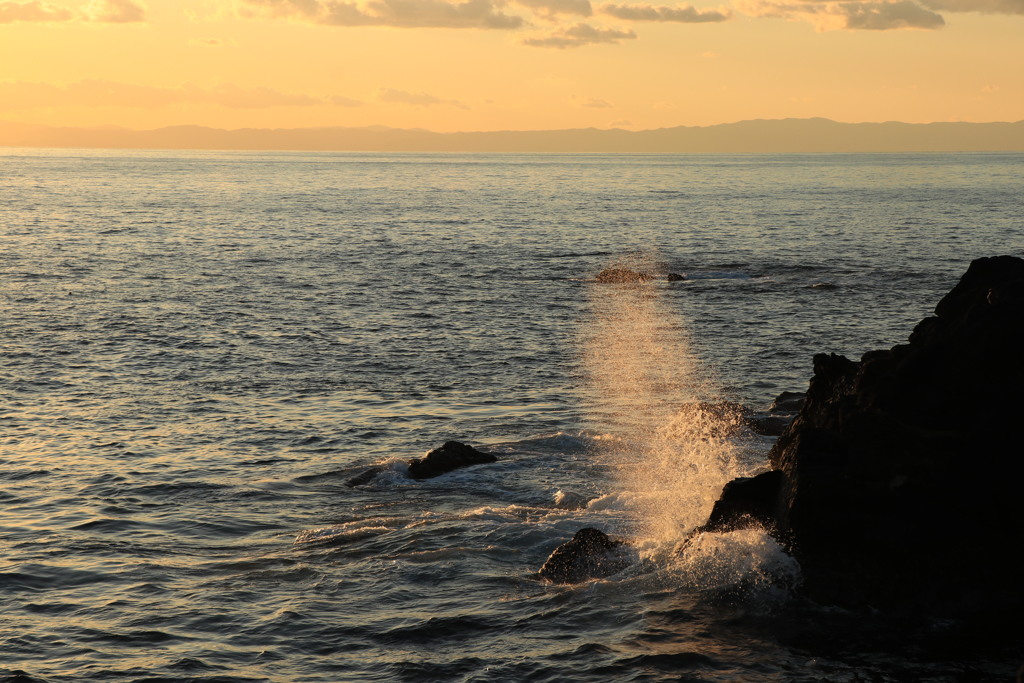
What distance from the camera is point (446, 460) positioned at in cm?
2838

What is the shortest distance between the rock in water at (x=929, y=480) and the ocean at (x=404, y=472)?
793 millimetres

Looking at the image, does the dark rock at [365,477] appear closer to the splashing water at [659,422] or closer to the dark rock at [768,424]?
the splashing water at [659,422]

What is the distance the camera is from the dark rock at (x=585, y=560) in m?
21.2

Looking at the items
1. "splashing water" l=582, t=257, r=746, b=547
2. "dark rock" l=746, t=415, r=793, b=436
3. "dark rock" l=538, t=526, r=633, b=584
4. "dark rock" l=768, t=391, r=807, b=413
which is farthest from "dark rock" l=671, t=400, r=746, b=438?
"dark rock" l=538, t=526, r=633, b=584

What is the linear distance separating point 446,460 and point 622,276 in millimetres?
43394

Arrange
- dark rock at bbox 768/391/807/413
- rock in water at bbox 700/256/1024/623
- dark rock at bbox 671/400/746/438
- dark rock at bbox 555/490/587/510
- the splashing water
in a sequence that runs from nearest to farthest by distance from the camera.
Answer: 1. rock in water at bbox 700/256/1024/623
2. the splashing water
3. dark rock at bbox 555/490/587/510
4. dark rock at bbox 671/400/746/438
5. dark rock at bbox 768/391/807/413

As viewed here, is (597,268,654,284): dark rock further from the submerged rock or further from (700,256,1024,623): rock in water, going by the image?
(700,256,1024,623): rock in water

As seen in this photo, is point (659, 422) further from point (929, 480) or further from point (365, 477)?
point (929, 480)

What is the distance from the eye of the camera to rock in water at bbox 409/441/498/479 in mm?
28000

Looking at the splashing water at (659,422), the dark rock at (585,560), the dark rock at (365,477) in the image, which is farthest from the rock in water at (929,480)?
the dark rock at (365,477)

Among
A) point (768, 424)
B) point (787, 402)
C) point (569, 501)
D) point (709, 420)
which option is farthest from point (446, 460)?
point (787, 402)

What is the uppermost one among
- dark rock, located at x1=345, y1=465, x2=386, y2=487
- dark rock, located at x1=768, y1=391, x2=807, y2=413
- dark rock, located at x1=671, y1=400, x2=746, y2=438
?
dark rock, located at x1=768, y1=391, x2=807, y2=413

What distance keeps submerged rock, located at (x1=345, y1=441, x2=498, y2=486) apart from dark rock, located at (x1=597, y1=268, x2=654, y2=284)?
134 ft

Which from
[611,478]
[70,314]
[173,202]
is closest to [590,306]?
[70,314]
